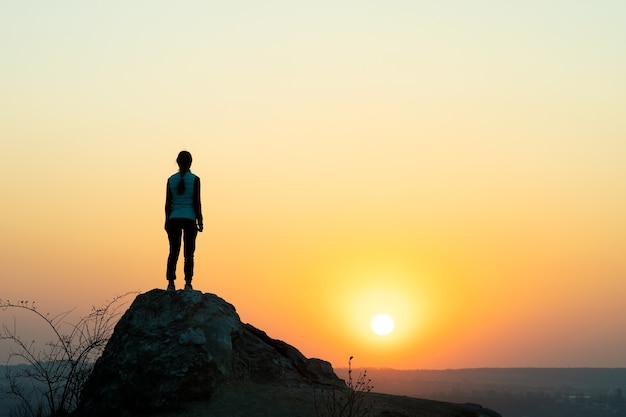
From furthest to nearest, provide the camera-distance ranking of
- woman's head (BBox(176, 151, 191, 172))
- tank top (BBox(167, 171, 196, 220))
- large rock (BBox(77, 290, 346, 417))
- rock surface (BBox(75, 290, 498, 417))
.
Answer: woman's head (BBox(176, 151, 191, 172))
tank top (BBox(167, 171, 196, 220))
large rock (BBox(77, 290, 346, 417))
rock surface (BBox(75, 290, 498, 417))

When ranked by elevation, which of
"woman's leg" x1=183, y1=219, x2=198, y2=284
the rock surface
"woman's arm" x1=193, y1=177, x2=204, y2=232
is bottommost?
the rock surface

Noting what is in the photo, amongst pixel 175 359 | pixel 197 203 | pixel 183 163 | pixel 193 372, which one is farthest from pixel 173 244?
pixel 193 372

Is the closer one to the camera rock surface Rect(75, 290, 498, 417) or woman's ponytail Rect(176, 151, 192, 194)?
rock surface Rect(75, 290, 498, 417)

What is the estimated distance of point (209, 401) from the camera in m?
14.9

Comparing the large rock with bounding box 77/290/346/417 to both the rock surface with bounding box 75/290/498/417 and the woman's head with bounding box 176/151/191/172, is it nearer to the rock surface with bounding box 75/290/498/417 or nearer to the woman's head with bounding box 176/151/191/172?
the rock surface with bounding box 75/290/498/417

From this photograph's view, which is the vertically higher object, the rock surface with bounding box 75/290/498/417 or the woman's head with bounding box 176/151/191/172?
the woman's head with bounding box 176/151/191/172

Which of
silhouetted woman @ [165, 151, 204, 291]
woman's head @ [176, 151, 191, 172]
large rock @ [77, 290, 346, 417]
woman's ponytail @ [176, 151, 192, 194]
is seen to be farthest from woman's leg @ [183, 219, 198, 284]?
woman's head @ [176, 151, 191, 172]

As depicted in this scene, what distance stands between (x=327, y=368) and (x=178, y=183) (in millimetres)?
5025

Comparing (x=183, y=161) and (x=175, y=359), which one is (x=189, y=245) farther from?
(x=175, y=359)

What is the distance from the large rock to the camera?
1509cm

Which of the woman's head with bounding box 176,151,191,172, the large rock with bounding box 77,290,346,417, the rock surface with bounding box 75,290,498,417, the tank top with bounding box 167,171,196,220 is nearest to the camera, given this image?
the rock surface with bounding box 75,290,498,417

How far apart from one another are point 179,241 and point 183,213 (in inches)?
24.8

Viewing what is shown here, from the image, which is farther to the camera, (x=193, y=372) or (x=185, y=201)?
(x=185, y=201)

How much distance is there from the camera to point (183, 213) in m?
16.6
